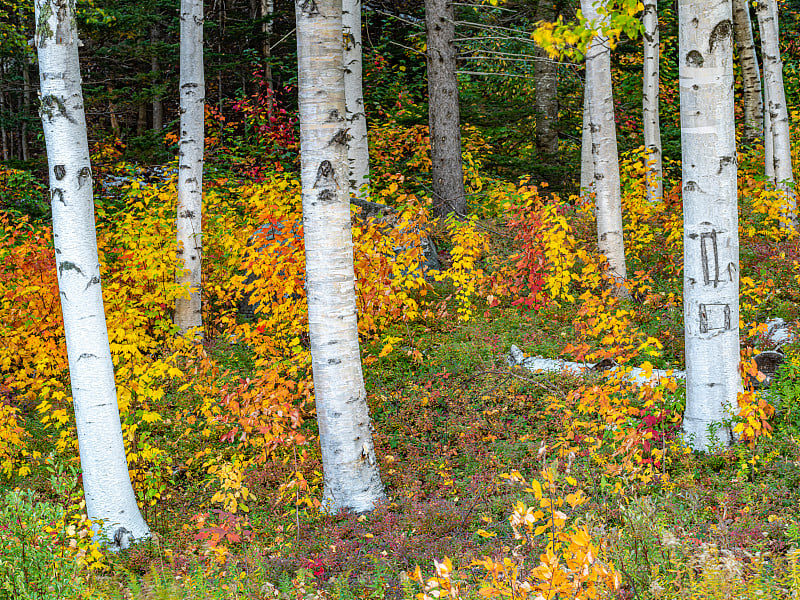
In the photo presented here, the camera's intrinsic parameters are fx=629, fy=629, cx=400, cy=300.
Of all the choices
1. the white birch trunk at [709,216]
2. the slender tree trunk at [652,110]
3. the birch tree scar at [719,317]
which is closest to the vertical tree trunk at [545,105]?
the slender tree trunk at [652,110]

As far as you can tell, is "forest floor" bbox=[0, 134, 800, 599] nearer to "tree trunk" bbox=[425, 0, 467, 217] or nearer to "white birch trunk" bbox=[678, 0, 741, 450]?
"white birch trunk" bbox=[678, 0, 741, 450]

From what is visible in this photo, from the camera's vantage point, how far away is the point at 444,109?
32.9 feet

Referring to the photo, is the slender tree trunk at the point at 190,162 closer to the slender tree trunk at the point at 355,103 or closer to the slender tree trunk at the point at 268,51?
the slender tree trunk at the point at 355,103

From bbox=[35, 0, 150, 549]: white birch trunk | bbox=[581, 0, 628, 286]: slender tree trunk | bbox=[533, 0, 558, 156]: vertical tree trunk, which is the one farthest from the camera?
bbox=[533, 0, 558, 156]: vertical tree trunk

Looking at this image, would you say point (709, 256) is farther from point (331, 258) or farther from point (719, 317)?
point (331, 258)

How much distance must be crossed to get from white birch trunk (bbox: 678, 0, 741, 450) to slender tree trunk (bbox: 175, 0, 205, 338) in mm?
5939

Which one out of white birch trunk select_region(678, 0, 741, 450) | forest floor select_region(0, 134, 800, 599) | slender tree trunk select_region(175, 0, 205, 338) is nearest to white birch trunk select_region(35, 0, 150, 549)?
forest floor select_region(0, 134, 800, 599)

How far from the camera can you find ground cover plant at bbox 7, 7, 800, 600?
3188 mm

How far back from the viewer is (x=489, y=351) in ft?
23.4

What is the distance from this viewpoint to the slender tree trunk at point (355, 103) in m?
9.57

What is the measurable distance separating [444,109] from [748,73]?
23.5 ft

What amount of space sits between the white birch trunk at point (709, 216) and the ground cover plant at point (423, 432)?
246 millimetres

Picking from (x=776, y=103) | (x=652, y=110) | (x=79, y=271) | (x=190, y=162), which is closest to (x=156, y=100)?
(x=190, y=162)

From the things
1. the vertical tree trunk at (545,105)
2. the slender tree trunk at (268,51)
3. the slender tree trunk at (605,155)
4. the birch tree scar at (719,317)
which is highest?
the slender tree trunk at (268,51)
